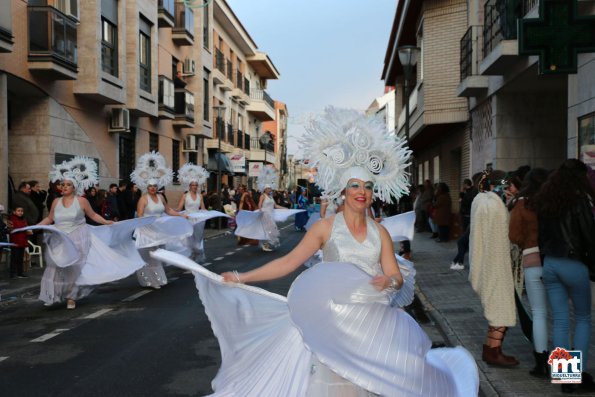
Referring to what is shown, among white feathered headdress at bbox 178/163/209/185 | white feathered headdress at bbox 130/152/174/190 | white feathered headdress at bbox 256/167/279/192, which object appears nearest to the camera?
white feathered headdress at bbox 130/152/174/190

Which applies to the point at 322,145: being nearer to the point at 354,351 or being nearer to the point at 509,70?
the point at 354,351

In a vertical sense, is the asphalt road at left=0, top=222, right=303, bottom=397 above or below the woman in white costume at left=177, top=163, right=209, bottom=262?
below

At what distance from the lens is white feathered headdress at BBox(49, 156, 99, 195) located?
10539 millimetres

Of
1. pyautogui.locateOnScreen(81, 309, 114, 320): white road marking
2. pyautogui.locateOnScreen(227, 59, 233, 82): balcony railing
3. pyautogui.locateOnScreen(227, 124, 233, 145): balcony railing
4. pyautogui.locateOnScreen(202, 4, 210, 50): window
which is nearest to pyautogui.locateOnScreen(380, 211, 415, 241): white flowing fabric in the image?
pyautogui.locateOnScreen(81, 309, 114, 320): white road marking

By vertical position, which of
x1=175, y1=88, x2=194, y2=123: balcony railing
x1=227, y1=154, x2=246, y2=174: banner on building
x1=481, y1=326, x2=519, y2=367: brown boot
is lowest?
x1=481, y1=326, x2=519, y2=367: brown boot

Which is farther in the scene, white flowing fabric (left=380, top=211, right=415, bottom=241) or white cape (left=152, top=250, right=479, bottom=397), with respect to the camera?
white flowing fabric (left=380, top=211, right=415, bottom=241)

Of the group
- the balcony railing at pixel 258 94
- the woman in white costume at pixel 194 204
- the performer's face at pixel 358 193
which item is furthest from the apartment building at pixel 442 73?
the balcony railing at pixel 258 94

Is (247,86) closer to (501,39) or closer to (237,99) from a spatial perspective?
(237,99)

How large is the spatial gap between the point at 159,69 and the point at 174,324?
23.7m

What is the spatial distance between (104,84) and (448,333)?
55.5ft

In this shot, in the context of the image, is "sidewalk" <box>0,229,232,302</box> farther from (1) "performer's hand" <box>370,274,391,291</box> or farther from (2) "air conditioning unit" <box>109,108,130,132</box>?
(2) "air conditioning unit" <box>109,108,130,132</box>

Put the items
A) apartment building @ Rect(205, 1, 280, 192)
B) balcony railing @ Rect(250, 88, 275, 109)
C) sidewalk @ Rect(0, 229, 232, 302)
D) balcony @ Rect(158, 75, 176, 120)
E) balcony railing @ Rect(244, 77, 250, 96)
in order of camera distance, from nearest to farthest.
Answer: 1. sidewalk @ Rect(0, 229, 232, 302)
2. balcony @ Rect(158, 75, 176, 120)
3. apartment building @ Rect(205, 1, 280, 192)
4. balcony railing @ Rect(244, 77, 250, 96)
5. balcony railing @ Rect(250, 88, 275, 109)

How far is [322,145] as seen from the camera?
4.84 metres

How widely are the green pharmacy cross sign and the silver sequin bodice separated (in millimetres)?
3516
